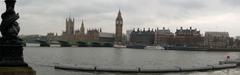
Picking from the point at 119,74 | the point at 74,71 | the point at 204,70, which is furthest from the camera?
the point at 204,70

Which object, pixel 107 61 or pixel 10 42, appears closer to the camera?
pixel 10 42

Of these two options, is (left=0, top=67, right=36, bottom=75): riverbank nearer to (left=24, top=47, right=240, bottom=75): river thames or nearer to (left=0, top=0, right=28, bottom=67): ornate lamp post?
(left=0, top=0, right=28, bottom=67): ornate lamp post

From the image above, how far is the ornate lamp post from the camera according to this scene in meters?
12.5

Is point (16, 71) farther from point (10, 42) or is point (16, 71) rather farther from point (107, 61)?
point (107, 61)

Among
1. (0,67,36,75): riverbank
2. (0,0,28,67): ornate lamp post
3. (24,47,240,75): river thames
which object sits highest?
(0,0,28,67): ornate lamp post

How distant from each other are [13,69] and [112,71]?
34230 mm

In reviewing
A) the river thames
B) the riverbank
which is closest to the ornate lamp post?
A: the riverbank

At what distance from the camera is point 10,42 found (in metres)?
12.5

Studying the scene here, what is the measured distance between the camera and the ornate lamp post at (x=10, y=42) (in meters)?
12.5

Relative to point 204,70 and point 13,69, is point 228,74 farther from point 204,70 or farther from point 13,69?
point 13,69

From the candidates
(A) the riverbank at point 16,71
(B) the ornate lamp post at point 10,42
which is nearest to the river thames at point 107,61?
(B) the ornate lamp post at point 10,42

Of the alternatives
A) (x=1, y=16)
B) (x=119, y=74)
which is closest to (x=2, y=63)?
(x=1, y=16)

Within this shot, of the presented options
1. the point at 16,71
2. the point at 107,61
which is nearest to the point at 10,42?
the point at 16,71

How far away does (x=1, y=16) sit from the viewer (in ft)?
42.0
